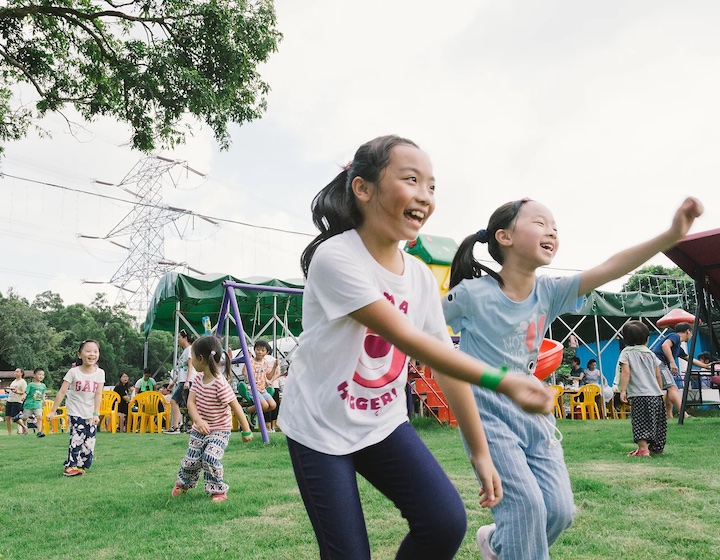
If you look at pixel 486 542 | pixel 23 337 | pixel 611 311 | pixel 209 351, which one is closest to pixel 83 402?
pixel 209 351

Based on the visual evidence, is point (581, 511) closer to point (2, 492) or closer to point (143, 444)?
point (2, 492)

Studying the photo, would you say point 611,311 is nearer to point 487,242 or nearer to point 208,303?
point 208,303

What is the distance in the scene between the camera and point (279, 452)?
26.3ft

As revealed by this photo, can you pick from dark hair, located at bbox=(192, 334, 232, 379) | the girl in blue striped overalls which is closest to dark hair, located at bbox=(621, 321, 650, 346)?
dark hair, located at bbox=(192, 334, 232, 379)

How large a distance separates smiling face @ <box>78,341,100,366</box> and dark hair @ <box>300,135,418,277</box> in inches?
237

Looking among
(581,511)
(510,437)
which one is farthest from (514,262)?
(581,511)

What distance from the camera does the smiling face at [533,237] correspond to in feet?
8.71

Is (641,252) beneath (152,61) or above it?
beneath

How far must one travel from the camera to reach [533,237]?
2660 mm

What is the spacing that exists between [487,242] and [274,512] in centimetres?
259

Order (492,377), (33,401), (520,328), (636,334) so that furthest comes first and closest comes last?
1. (33,401)
2. (636,334)
3. (520,328)
4. (492,377)

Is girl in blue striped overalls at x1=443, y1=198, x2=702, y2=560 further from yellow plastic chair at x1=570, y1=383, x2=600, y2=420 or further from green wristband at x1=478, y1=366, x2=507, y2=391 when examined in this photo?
yellow plastic chair at x1=570, y1=383, x2=600, y2=420

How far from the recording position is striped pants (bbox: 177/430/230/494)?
16.6 ft

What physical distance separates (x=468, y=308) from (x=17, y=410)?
53.3 feet
